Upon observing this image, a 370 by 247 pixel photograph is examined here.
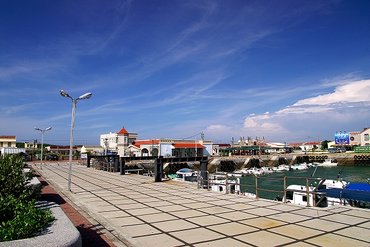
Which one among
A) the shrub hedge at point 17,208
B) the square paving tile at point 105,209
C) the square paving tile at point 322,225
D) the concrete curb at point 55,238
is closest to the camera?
the concrete curb at point 55,238

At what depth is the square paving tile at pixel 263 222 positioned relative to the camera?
9664mm

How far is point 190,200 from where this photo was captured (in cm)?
1480

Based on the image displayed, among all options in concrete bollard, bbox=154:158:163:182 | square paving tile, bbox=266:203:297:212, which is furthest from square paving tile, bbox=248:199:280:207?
concrete bollard, bbox=154:158:163:182

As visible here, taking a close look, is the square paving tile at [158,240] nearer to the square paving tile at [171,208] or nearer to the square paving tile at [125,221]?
the square paving tile at [125,221]

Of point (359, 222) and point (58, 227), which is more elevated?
point (58, 227)

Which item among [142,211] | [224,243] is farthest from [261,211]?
[142,211]

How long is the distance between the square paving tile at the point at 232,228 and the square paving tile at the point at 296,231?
72 cm

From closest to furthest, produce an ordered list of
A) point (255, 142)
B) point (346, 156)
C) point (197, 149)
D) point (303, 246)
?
point (303, 246)
point (197, 149)
point (346, 156)
point (255, 142)

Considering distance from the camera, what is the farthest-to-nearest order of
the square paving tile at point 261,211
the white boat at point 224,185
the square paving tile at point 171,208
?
the white boat at point 224,185 < the square paving tile at point 171,208 < the square paving tile at point 261,211

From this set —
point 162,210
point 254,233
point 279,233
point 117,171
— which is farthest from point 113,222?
point 117,171

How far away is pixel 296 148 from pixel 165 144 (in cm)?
10785

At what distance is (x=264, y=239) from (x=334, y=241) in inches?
68.6

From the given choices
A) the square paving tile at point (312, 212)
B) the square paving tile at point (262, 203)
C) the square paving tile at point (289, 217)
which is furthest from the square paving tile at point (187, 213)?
the square paving tile at point (312, 212)

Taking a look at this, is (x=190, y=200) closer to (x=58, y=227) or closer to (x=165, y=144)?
(x=58, y=227)
